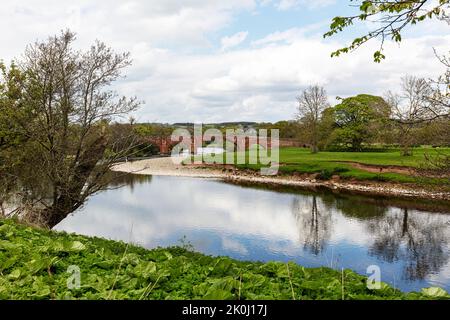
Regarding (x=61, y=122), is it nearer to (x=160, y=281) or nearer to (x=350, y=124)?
(x=160, y=281)

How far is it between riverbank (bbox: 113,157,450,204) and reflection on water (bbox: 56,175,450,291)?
3.01 meters

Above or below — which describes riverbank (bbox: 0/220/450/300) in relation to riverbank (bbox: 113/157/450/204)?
above

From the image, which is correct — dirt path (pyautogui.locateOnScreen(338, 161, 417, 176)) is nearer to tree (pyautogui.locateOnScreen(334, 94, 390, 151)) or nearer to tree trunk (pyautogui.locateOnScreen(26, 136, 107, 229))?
tree (pyautogui.locateOnScreen(334, 94, 390, 151))

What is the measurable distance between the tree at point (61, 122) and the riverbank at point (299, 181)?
8.79m

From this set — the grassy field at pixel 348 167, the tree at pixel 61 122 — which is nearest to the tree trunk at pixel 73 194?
the tree at pixel 61 122

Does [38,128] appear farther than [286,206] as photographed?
Result: No

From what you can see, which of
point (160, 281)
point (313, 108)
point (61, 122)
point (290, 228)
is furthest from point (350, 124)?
point (160, 281)

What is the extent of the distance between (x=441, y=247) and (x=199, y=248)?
438 inches

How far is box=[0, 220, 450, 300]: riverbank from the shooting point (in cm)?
369

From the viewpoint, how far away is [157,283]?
4.07 m

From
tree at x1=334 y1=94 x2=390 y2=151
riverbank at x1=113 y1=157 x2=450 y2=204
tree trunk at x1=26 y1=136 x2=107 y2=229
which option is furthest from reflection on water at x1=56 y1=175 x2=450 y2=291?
tree at x1=334 y1=94 x2=390 y2=151

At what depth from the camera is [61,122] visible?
13.5 meters
